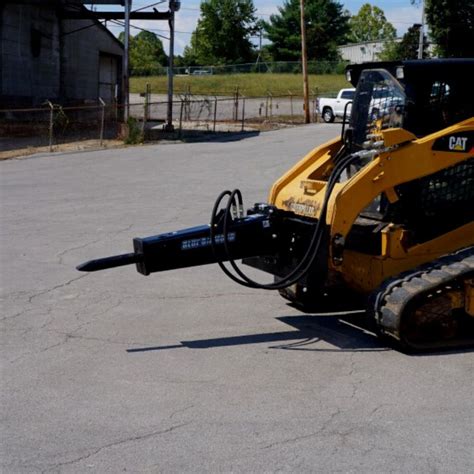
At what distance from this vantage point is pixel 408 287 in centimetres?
659

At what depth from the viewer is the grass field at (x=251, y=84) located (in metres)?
61.7

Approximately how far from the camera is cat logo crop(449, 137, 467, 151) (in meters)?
6.93

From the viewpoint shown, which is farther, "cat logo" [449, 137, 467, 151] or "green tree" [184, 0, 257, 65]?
"green tree" [184, 0, 257, 65]

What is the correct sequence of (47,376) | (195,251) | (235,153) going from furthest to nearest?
(235,153) < (195,251) < (47,376)

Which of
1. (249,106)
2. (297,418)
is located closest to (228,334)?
(297,418)

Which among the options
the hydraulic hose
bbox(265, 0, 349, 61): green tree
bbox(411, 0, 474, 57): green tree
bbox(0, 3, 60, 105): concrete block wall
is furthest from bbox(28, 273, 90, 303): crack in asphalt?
bbox(265, 0, 349, 61): green tree

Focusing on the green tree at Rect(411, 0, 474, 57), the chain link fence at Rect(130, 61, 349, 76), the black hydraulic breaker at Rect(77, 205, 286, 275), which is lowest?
the black hydraulic breaker at Rect(77, 205, 286, 275)

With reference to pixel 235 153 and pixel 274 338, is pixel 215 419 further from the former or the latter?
pixel 235 153

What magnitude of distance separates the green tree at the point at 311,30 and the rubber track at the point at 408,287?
86.3 m

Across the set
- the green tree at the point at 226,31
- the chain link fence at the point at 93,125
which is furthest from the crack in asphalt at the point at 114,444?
the green tree at the point at 226,31

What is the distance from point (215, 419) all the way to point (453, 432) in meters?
1.51

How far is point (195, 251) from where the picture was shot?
6.83 metres

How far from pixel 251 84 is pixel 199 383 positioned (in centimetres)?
6080

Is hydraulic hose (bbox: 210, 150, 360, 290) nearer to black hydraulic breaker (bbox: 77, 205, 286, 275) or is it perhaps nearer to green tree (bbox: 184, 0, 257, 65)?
black hydraulic breaker (bbox: 77, 205, 286, 275)
